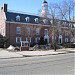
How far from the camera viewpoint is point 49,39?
6675 cm

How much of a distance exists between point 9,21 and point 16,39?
576 cm

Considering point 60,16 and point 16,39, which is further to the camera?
point 16,39

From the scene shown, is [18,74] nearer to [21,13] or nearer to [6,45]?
[6,45]

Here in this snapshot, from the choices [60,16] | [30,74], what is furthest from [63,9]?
[30,74]

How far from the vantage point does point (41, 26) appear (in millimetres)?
64625

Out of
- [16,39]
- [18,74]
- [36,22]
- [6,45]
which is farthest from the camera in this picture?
[36,22]

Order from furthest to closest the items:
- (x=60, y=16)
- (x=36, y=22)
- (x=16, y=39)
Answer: (x=36, y=22)
(x=16, y=39)
(x=60, y=16)

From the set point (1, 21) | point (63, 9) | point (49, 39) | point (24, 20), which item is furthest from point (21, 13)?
point (63, 9)

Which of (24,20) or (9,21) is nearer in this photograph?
(9,21)

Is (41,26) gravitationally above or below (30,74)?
above

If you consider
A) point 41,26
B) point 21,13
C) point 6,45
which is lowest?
point 6,45

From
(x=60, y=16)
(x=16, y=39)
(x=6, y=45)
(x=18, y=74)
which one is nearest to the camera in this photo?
(x=18, y=74)

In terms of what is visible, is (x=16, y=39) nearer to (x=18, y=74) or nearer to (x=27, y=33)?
(x=27, y=33)

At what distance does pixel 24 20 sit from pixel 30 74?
51.0 meters
